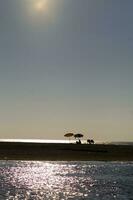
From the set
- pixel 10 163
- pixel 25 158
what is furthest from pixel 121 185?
pixel 25 158

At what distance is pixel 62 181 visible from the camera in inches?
1799

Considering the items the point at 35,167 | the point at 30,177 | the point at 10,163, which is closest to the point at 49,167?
the point at 35,167

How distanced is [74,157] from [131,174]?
2330 centimetres

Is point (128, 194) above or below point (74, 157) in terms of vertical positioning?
below

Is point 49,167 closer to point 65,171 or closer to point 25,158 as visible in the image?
point 65,171

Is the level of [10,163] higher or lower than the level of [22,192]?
higher

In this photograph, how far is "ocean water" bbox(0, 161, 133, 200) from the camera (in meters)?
35.8

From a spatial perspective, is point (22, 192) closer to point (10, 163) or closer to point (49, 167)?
point (49, 167)

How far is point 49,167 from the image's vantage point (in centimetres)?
5978

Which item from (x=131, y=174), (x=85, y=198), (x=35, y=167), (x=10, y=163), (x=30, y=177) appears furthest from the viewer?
(x=10, y=163)

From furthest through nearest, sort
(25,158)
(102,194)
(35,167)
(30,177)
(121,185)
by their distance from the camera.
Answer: (25,158)
(35,167)
(30,177)
(121,185)
(102,194)

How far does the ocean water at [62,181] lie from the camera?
35.8 meters

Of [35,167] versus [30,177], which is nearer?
[30,177]

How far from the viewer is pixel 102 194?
36344 millimetres
